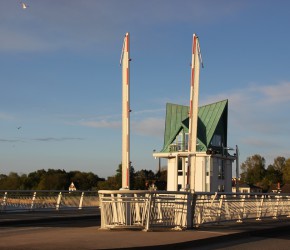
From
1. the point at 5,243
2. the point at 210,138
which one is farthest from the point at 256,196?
the point at 210,138

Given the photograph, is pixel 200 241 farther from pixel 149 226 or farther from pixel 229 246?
pixel 149 226

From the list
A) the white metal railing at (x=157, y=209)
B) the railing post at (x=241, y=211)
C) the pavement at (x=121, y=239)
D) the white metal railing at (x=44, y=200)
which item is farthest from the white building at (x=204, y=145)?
the pavement at (x=121, y=239)

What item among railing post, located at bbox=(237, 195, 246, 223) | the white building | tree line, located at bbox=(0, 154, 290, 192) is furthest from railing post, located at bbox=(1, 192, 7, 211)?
tree line, located at bbox=(0, 154, 290, 192)

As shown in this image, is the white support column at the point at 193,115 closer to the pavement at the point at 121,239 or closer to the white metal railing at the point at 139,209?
the white metal railing at the point at 139,209

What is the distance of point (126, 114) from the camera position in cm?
1647

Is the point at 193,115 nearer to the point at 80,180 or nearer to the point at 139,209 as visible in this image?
the point at 139,209

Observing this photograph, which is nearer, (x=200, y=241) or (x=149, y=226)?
(x=200, y=241)

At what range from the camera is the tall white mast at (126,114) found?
16.2 metres

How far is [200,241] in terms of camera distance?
1321 centimetres

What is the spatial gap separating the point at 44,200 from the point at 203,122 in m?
45.9

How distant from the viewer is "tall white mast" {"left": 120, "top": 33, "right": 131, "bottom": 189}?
16.2 metres

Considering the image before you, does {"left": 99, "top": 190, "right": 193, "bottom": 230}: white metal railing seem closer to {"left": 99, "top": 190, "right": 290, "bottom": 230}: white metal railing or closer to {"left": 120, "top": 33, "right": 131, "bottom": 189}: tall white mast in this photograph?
{"left": 99, "top": 190, "right": 290, "bottom": 230}: white metal railing

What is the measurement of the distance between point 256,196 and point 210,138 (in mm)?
45981

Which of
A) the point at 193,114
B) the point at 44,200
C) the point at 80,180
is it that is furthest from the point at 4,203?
the point at 80,180
